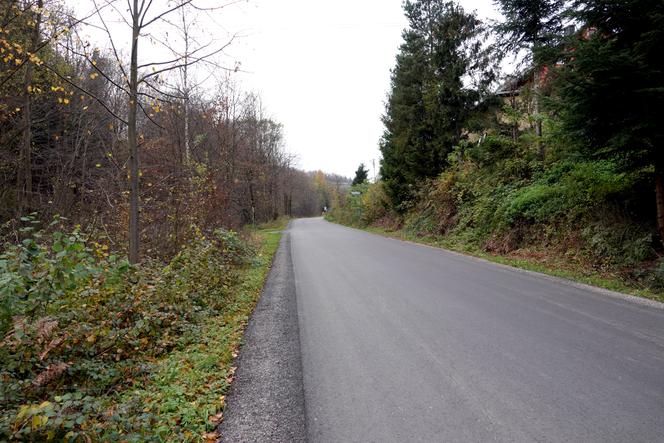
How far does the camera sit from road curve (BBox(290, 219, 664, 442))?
2855 millimetres

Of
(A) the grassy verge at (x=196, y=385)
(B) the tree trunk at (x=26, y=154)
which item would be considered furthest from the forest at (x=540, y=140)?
(B) the tree trunk at (x=26, y=154)

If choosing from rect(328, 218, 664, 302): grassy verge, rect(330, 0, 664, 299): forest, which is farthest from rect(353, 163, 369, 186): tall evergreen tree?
rect(328, 218, 664, 302): grassy verge

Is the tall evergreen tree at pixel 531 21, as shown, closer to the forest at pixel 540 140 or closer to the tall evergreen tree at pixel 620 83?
the forest at pixel 540 140

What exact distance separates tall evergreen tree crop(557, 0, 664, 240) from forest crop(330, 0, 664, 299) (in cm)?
2

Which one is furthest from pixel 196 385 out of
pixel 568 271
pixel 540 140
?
pixel 540 140

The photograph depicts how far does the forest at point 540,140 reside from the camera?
690 cm

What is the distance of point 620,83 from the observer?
686 cm

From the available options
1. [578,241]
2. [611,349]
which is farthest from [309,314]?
[578,241]

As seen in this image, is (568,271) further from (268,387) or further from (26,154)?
(26,154)

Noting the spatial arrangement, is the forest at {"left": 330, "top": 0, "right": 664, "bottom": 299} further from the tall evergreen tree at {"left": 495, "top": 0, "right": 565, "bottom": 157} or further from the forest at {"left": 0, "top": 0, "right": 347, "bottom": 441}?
the forest at {"left": 0, "top": 0, "right": 347, "bottom": 441}

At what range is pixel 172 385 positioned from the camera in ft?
11.8

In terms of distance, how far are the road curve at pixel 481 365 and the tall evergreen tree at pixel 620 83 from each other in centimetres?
310

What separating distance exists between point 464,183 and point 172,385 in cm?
1527

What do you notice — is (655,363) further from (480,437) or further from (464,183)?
(464,183)
